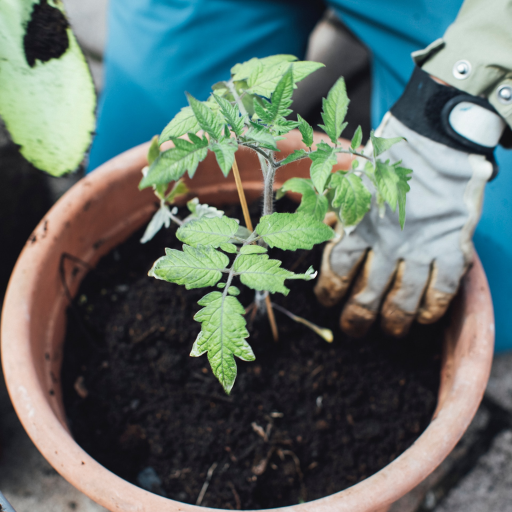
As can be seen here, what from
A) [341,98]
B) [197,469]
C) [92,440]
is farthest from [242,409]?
[341,98]

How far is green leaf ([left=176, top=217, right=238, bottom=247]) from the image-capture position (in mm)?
618

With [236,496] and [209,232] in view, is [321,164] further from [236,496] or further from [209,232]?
[236,496]

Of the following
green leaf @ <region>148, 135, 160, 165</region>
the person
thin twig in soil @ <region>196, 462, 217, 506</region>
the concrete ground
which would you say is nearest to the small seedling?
green leaf @ <region>148, 135, 160, 165</region>

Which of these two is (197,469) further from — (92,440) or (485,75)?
(485,75)

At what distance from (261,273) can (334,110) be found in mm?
271

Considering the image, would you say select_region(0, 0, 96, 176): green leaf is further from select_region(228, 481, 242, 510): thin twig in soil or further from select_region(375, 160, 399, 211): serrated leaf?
select_region(228, 481, 242, 510): thin twig in soil

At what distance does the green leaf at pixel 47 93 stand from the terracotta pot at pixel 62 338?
1.77ft

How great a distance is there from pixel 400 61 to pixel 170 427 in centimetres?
128

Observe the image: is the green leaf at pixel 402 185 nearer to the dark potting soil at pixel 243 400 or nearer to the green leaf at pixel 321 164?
the green leaf at pixel 321 164

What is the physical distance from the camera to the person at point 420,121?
34.9 inches

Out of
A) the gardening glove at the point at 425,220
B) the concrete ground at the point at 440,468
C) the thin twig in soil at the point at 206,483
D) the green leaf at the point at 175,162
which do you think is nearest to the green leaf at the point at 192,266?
the green leaf at the point at 175,162

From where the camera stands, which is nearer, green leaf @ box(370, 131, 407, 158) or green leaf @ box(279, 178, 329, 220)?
green leaf @ box(370, 131, 407, 158)

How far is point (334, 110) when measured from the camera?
0.63m

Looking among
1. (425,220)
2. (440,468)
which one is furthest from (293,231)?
(440,468)
